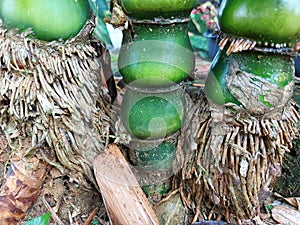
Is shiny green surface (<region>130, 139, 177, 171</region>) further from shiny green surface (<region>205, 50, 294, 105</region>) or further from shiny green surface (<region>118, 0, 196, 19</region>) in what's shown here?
shiny green surface (<region>118, 0, 196, 19</region>)

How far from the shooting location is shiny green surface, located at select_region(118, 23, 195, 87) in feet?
2.37

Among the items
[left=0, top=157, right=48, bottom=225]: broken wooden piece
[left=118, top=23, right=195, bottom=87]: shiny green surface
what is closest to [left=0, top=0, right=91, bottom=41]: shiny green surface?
[left=118, top=23, right=195, bottom=87]: shiny green surface

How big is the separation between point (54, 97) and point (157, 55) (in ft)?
0.79

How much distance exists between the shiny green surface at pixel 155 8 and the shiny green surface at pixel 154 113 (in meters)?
0.17

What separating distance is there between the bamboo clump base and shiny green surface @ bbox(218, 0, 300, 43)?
160 mm

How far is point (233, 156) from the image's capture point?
782mm

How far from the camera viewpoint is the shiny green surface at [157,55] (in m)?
0.72

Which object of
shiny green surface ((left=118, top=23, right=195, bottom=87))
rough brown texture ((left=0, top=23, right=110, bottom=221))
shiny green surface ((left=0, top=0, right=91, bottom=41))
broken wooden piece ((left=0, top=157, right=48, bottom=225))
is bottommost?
broken wooden piece ((left=0, top=157, right=48, bottom=225))

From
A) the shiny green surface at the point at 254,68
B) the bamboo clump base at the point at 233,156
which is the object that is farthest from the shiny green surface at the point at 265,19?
the bamboo clump base at the point at 233,156

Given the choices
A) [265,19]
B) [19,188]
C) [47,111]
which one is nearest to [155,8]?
[265,19]

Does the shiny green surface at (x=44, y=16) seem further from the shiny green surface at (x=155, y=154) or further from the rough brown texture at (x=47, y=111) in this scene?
the shiny green surface at (x=155, y=154)

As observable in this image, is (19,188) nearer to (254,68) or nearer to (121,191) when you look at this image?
(121,191)

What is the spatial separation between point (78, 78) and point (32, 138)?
174 mm

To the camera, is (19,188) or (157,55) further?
(19,188)
